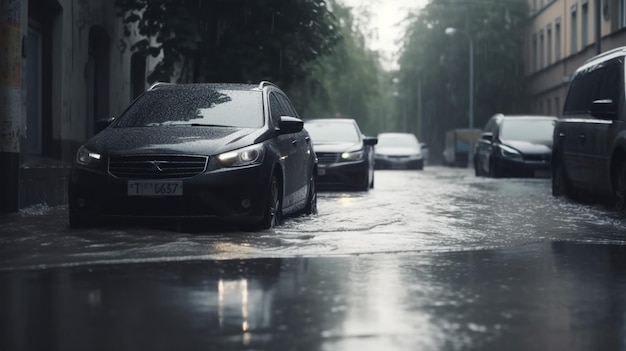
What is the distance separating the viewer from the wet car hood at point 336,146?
22.3 metres

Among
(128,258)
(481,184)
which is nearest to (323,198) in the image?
(481,184)

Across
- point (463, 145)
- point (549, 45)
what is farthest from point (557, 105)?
point (463, 145)

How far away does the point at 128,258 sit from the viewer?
9156 millimetres

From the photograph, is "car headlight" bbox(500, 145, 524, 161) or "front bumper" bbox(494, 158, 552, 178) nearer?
"front bumper" bbox(494, 158, 552, 178)

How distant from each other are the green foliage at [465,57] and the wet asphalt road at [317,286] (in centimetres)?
5214

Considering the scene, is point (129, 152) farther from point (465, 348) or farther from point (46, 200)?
point (465, 348)

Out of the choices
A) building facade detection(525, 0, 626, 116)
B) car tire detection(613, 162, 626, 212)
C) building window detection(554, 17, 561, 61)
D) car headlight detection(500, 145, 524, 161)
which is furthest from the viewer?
building window detection(554, 17, 561, 61)

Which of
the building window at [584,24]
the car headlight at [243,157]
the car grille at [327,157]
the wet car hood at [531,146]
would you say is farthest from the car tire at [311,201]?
the building window at [584,24]

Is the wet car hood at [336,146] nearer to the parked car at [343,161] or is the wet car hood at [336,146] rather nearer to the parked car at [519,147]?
the parked car at [343,161]

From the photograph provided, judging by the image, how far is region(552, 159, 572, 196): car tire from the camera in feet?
60.3

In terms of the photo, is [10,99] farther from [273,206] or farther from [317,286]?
[317,286]

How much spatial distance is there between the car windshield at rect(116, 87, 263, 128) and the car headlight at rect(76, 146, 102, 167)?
950 mm

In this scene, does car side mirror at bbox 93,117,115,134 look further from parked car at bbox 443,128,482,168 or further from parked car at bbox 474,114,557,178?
parked car at bbox 443,128,482,168

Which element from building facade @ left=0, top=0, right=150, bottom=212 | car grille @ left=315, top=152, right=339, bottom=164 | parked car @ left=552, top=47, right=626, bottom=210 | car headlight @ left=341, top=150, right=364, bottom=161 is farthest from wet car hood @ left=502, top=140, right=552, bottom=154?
building facade @ left=0, top=0, right=150, bottom=212
